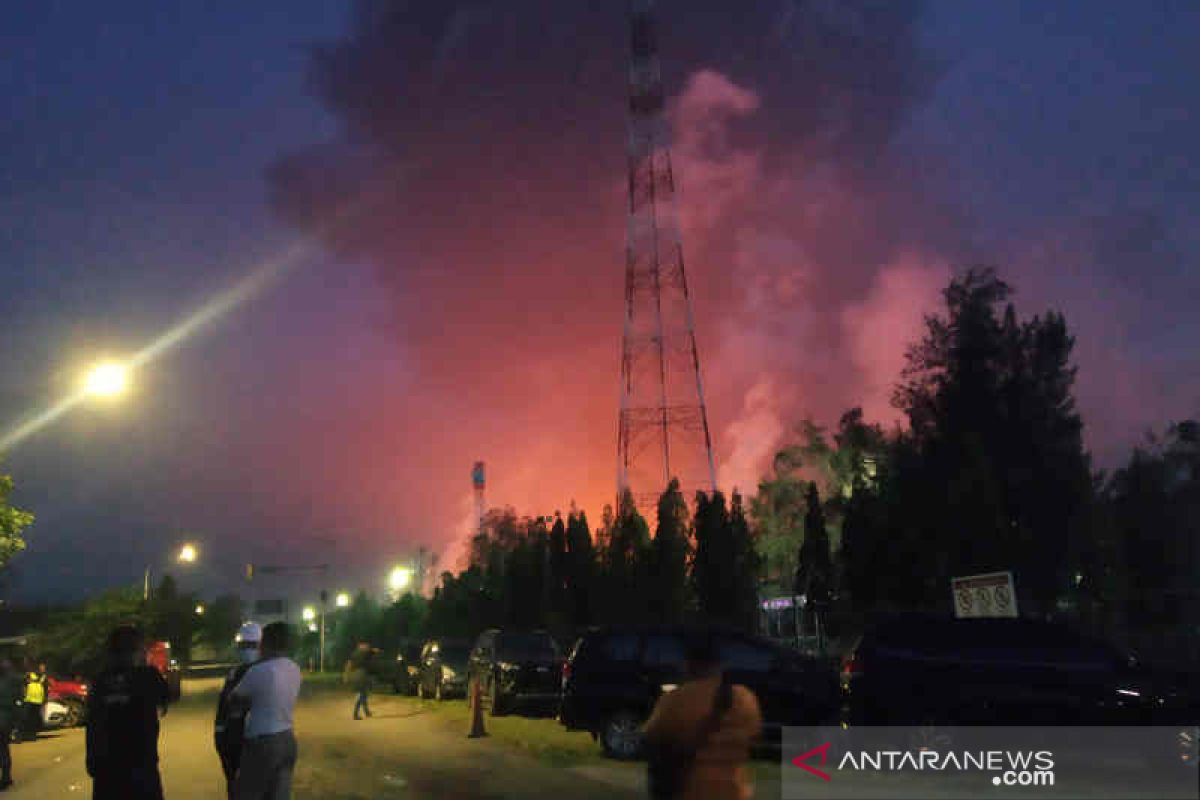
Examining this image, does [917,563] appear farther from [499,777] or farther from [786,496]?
[786,496]

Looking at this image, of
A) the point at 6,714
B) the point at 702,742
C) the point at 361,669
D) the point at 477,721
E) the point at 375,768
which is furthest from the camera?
the point at 361,669

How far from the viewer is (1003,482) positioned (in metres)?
49.3

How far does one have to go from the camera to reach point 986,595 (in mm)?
18266

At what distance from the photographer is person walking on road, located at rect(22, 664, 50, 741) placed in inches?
933

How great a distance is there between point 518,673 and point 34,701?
35.3ft

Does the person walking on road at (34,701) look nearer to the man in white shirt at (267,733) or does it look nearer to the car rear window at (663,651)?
the car rear window at (663,651)

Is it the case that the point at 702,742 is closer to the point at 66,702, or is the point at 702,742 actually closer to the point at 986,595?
the point at 986,595

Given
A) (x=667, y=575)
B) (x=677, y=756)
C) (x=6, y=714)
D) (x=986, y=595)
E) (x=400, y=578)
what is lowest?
(x=6, y=714)

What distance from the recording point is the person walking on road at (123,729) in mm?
6816

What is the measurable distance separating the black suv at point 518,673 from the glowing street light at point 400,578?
74787mm

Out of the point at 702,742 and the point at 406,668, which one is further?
the point at 406,668

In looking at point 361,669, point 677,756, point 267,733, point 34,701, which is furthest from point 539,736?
point 677,756

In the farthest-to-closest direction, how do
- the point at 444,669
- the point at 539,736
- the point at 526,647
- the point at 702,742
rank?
1. the point at 444,669
2. the point at 526,647
3. the point at 539,736
4. the point at 702,742

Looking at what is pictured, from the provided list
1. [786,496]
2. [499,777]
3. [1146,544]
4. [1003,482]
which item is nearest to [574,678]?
[499,777]
